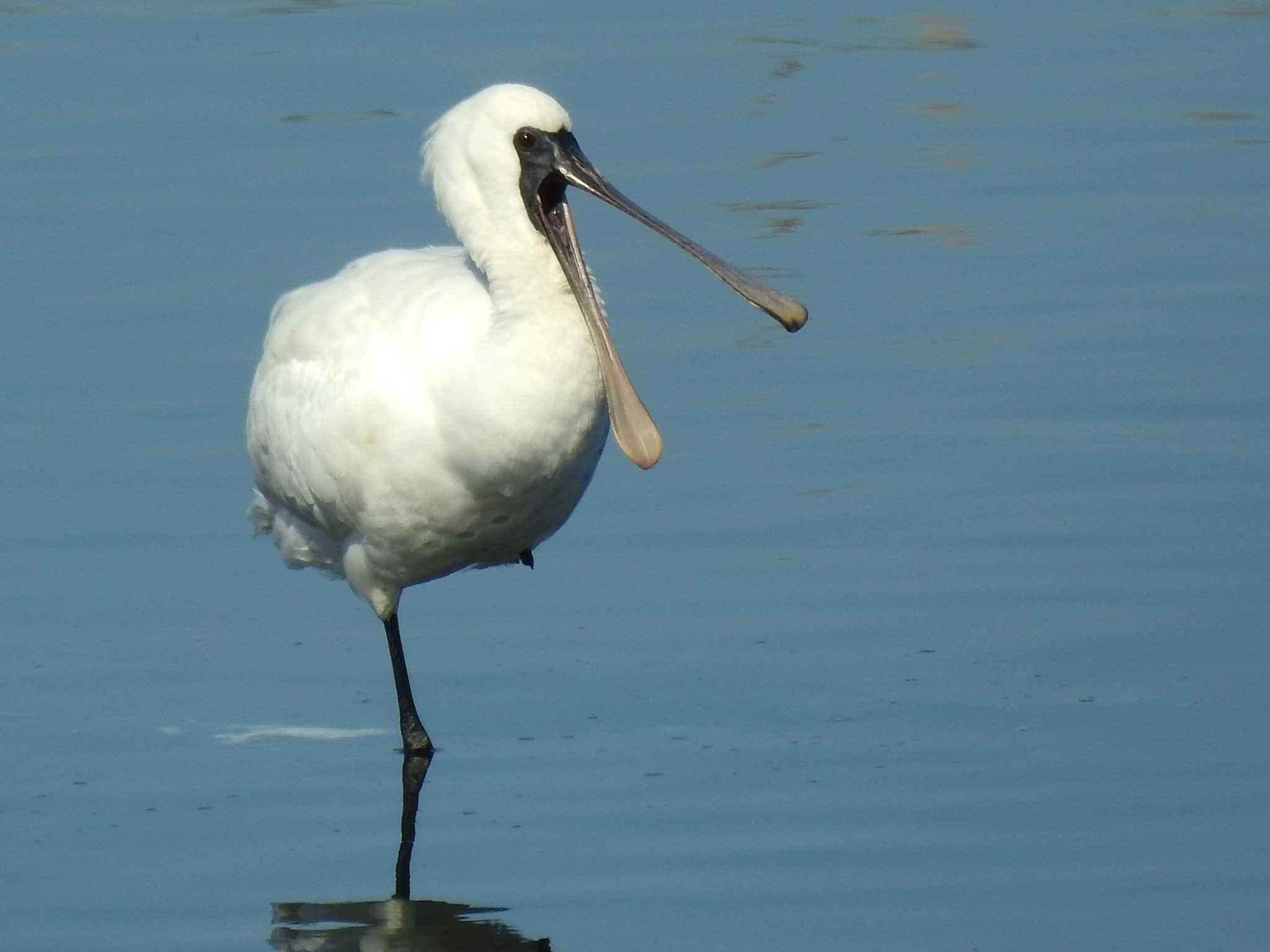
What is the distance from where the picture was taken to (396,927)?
7.14 meters

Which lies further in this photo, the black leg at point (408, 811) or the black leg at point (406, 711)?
the black leg at point (406, 711)

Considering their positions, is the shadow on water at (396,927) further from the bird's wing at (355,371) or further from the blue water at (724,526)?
the bird's wing at (355,371)

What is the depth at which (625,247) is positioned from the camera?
1205 centimetres

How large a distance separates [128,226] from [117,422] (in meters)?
2.09

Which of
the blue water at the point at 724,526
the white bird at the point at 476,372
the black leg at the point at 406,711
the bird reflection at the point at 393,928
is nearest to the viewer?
the bird reflection at the point at 393,928

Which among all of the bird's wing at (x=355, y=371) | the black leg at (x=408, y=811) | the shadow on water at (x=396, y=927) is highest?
the bird's wing at (x=355, y=371)

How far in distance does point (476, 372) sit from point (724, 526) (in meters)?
1.85

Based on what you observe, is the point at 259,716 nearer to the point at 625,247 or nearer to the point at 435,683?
the point at 435,683

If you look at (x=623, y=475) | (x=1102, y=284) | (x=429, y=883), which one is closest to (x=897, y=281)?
(x=1102, y=284)

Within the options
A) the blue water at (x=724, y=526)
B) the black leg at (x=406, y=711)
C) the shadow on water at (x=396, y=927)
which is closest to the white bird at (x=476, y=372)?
the black leg at (x=406, y=711)

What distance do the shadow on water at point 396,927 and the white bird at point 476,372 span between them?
1006 mm

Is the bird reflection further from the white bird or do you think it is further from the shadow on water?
the white bird

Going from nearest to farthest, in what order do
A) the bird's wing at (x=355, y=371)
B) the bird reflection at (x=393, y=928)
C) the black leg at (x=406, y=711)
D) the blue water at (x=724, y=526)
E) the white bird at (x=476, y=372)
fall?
the bird reflection at (x=393, y=928) < the blue water at (x=724, y=526) < the white bird at (x=476, y=372) < the bird's wing at (x=355, y=371) < the black leg at (x=406, y=711)

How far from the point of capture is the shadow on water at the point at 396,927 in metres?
6.99
